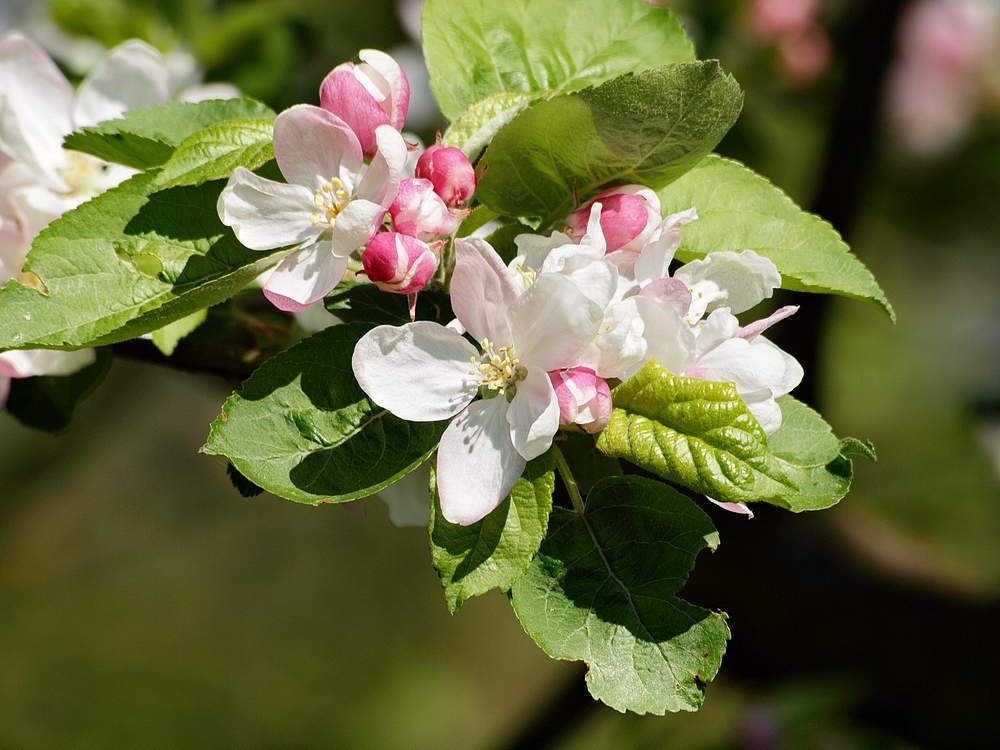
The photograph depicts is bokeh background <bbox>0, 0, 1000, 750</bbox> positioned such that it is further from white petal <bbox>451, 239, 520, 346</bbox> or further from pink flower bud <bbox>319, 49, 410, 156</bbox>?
white petal <bbox>451, 239, 520, 346</bbox>

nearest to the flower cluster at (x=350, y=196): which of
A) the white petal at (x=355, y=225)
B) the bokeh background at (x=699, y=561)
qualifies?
the white petal at (x=355, y=225)

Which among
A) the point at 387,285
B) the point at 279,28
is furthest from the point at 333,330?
the point at 279,28

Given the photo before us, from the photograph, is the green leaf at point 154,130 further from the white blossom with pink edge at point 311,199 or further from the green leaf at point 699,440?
the green leaf at point 699,440

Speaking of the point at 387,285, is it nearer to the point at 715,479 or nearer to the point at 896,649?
the point at 715,479

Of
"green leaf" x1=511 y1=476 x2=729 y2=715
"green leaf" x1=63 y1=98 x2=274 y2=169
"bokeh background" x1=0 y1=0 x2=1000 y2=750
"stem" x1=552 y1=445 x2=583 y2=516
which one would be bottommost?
"bokeh background" x1=0 y1=0 x2=1000 y2=750

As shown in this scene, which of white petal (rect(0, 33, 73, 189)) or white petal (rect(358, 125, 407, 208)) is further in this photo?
white petal (rect(0, 33, 73, 189))

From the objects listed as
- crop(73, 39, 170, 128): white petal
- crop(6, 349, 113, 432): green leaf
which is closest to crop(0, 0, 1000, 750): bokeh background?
crop(73, 39, 170, 128): white petal
